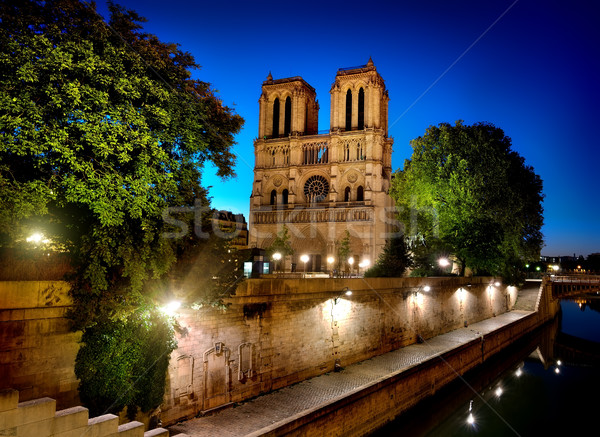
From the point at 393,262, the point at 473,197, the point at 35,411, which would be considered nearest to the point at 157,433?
the point at 35,411

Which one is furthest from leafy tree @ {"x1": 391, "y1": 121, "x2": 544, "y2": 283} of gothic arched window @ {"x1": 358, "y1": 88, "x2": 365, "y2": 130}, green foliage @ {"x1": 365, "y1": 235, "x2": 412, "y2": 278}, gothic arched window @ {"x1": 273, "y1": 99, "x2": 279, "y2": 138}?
gothic arched window @ {"x1": 273, "y1": 99, "x2": 279, "y2": 138}

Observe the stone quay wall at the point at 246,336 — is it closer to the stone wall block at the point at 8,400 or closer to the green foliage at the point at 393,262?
the stone wall block at the point at 8,400

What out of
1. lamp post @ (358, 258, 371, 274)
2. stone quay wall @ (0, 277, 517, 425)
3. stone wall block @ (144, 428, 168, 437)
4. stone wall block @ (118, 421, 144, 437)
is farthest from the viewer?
lamp post @ (358, 258, 371, 274)

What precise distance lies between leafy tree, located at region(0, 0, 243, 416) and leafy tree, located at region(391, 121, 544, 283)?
19.2 m

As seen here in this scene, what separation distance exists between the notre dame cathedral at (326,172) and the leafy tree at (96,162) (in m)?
30.8

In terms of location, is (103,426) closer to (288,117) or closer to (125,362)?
(125,362)

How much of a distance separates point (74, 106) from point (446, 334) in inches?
718

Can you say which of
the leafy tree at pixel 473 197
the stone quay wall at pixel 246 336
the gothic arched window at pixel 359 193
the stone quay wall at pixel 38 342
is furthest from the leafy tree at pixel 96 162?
the gothic arched window at pixel 359 193

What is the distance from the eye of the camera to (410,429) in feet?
39.1

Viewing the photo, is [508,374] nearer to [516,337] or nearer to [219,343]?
[516,337]

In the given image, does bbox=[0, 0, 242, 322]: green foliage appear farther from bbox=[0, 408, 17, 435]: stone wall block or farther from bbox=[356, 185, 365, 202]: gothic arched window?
bbox=[356, 185, 365, 202]: gothic arched window

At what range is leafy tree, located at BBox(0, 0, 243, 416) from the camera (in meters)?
6.92

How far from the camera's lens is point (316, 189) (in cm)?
4228

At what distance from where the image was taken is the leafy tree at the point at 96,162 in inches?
272
